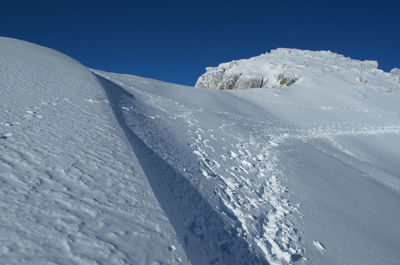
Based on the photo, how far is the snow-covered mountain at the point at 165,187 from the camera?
7.28 ft

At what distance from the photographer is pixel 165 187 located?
3.94m

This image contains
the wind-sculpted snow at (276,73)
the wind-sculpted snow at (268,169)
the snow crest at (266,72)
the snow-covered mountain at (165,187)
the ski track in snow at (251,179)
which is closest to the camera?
the snow-covered mountain at (165,187)

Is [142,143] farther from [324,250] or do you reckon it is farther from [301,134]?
[301,134]

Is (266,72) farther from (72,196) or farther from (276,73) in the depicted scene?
(72,196)

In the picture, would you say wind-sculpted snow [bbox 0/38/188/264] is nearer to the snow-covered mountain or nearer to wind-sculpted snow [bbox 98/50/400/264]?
the snow-covered mountain

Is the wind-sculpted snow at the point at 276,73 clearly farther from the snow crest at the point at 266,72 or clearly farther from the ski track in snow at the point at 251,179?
the ski track in snow at the point at 251,179

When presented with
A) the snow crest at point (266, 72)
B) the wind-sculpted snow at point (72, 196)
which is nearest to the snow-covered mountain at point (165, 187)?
the wind-sculpted snow at point (72, 196)

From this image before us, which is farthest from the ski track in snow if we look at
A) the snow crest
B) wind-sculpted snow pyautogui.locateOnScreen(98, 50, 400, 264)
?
the snow crest

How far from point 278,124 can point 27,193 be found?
1199cm

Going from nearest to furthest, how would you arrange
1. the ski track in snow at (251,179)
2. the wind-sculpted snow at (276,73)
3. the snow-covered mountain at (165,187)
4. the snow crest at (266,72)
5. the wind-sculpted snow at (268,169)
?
the snow-covered mountain at (165,187) < the ski track in snow at (251,179) < the wind-sculpted snow at (268,169) < the wind-sculpted snow at (276,73) < the snow crest at (266,72)

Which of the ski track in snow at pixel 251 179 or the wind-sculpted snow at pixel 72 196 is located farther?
the ski track in snow at pixel 251 179

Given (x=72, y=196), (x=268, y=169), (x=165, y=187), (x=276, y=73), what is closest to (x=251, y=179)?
(x=268, y=169)

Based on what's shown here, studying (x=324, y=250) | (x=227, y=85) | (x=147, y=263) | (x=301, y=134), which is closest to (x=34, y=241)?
(x=147, y=263)

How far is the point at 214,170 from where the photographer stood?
17.9ft
